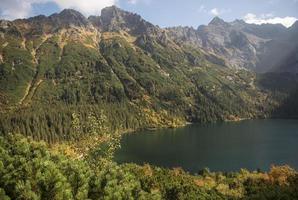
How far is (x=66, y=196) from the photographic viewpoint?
2453 cm

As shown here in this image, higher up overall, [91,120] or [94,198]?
[91,120]

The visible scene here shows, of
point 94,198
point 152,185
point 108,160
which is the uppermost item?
point 108,160

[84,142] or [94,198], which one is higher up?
[84,142]

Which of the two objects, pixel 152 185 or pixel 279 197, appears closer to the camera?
pixel 279 197

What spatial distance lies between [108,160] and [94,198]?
14.3ft

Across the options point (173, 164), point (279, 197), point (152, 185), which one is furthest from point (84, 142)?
point (173, 164)

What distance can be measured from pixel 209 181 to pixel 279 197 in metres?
60.7

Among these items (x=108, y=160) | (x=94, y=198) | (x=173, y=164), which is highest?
(x=108, y=160)

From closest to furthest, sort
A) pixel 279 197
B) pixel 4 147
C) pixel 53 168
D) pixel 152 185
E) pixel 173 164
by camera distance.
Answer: pixel 53 168 → pixel 4 147 → pixel 279 197 → pixel 152 185 → pixel 173 164

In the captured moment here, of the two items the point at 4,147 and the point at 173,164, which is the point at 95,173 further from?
the point at 173,164

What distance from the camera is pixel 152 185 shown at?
84938 mm

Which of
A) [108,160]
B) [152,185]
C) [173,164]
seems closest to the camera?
[108,160]

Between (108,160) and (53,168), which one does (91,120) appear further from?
(53,168)

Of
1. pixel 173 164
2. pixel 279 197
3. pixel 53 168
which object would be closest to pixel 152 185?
pixel 279 197
